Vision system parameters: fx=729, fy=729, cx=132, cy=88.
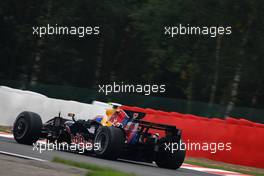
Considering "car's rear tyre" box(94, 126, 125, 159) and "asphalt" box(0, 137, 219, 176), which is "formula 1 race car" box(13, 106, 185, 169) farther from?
"asphalt" box(0, 137, 219, 176)

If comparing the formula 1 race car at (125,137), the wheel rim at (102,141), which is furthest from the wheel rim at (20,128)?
the wheel rim at (102,141)

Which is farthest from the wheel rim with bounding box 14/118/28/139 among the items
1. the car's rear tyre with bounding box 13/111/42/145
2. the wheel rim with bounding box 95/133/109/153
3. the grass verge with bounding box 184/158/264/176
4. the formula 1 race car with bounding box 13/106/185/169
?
the grass verge with bounding box 184/158/264/176

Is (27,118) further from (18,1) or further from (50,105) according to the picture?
(18,1)

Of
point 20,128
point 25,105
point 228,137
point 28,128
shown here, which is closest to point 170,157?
point 28,128

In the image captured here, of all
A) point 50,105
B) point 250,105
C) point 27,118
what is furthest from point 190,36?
point 27,118

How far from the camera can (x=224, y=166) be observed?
17.4m

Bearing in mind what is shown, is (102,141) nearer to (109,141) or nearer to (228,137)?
(109,141)

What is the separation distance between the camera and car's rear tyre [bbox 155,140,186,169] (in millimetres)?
14398

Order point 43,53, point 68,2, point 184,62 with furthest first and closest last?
1. point 43,53
2. point 68,2
3. point 184,62

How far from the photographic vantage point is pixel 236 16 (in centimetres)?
2869

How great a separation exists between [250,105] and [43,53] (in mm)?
10419

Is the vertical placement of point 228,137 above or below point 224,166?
above

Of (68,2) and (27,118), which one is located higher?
(68,2)

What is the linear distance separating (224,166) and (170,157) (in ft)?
10.9
